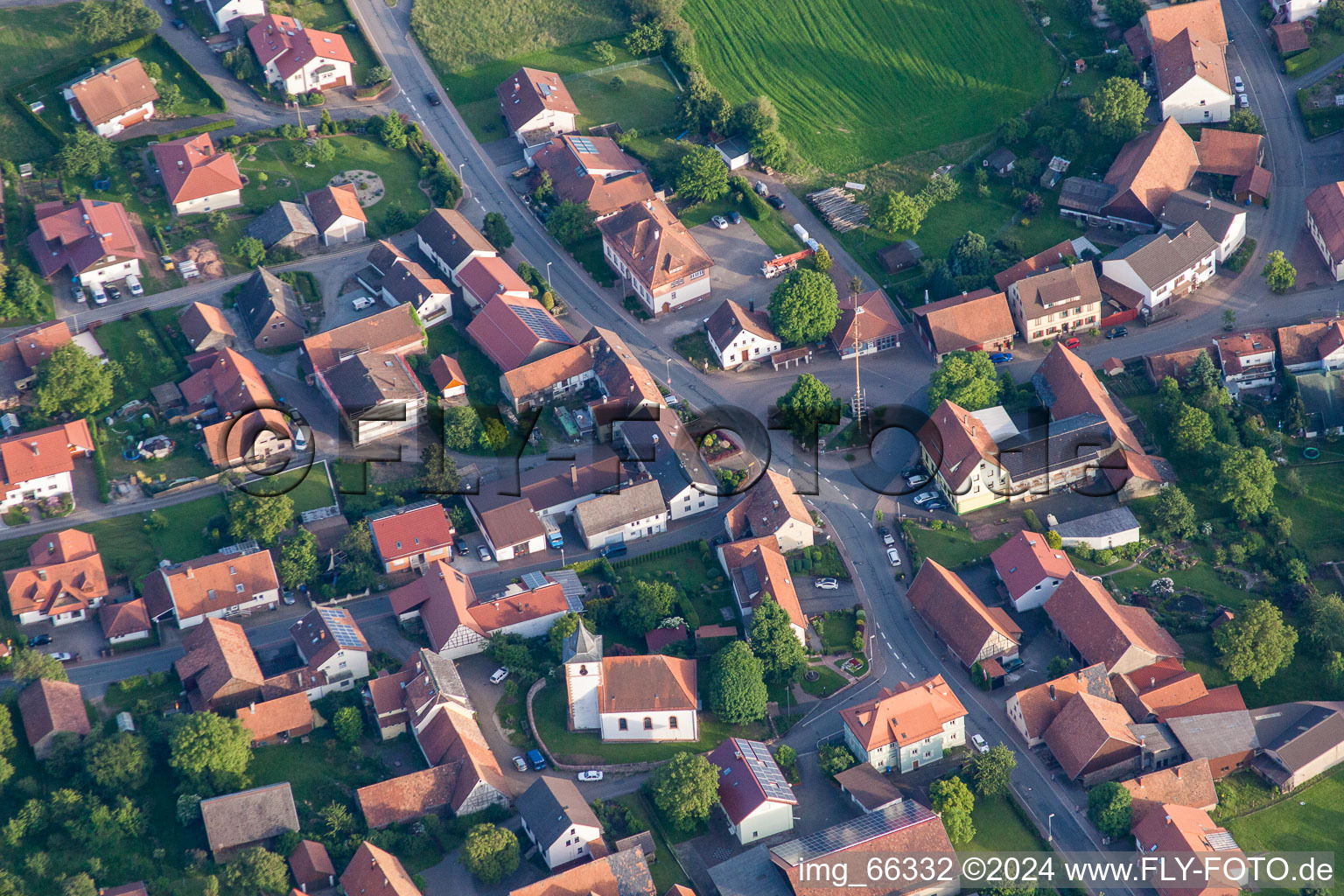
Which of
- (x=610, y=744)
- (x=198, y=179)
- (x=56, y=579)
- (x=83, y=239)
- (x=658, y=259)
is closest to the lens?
(x=610, y=744)

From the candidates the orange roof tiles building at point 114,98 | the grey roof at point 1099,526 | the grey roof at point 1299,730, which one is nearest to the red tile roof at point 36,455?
the orange roof tiles building at point 114,98

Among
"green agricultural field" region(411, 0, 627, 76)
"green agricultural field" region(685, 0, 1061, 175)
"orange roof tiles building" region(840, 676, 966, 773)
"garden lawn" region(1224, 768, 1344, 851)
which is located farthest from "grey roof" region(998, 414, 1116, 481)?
"green agricultural field" region(411, 0, 627, 76)

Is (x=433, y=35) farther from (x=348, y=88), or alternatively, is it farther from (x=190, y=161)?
(x=190, y=161)

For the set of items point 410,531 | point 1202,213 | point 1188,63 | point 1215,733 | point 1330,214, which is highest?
point 1188,63

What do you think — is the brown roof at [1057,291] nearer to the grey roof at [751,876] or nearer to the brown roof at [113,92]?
the grey roof at [751,876]

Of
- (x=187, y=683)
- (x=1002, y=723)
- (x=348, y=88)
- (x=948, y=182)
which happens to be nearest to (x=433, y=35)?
(x=348, y=88)

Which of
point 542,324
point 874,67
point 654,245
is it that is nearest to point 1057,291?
point 654,245

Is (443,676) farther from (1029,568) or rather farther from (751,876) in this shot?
(1029,568)
